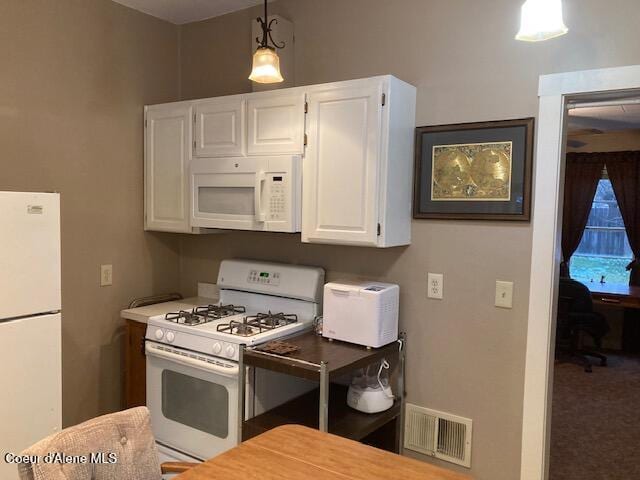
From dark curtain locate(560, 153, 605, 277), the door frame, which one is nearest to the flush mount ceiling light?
the door frame

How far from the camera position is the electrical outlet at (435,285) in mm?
2594

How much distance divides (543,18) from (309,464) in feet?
4.72

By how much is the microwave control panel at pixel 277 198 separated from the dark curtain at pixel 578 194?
14.8ft

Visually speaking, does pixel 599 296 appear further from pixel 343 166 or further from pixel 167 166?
pixel 167 166

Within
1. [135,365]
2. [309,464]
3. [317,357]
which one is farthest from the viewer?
[135,365]

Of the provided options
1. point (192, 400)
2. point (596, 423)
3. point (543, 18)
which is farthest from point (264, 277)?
point (596, 423)

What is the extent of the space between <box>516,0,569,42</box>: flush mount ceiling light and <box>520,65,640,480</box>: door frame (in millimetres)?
747

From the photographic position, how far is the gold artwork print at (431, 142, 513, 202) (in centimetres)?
240

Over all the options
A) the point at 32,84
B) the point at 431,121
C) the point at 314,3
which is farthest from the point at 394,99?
the point at 32,84

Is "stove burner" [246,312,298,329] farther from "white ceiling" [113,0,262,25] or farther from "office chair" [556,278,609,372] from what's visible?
"office chair" [556,278,609,372]

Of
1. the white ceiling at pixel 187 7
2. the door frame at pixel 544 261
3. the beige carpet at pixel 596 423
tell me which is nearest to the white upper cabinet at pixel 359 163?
the door frame at pixel 544 261

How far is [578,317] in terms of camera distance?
5.26 m

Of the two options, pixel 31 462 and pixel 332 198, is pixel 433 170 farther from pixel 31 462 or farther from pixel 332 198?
pixel 31 462

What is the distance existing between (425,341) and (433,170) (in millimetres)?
849
